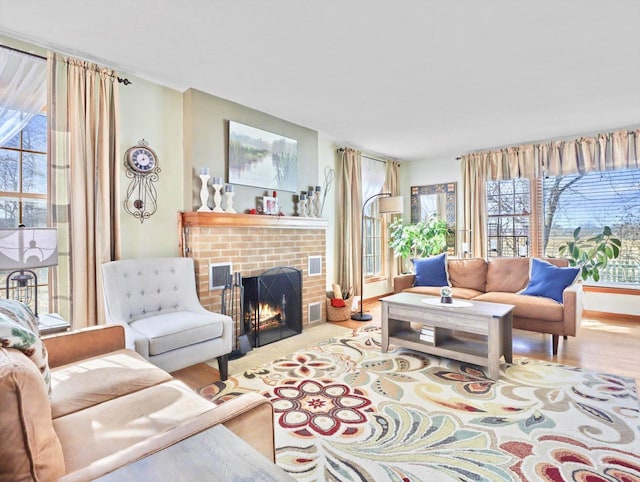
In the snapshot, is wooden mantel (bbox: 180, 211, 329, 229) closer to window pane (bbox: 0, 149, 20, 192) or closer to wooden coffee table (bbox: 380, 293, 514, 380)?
window pane (bbox: 0, 149, 20, 192)

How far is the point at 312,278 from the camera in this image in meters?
4.24

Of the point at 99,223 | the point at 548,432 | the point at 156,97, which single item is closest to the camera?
the point at 548,432

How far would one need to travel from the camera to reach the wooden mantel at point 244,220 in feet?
10.3

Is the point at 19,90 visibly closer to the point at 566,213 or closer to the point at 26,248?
the point at 26,248

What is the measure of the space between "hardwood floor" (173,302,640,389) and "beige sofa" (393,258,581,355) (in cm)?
19

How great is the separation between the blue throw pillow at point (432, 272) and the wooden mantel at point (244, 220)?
1454 mm

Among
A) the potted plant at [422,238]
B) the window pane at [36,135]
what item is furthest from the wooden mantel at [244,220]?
the potted plant at [422,238]

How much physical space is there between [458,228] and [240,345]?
4080mm

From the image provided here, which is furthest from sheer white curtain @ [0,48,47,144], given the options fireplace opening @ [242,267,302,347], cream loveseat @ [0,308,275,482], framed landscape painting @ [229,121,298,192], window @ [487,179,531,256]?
window @ [487,179,531,256]

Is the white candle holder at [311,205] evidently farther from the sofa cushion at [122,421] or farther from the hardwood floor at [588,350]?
the sofa cushion at [122,421]

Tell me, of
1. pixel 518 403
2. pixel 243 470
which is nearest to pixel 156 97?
pixel 243 470

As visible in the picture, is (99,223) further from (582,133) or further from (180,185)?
(582,133)

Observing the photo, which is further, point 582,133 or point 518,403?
point 582,133

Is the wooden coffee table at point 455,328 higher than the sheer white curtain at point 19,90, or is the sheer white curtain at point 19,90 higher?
the sheer white curtain at point 19,90
